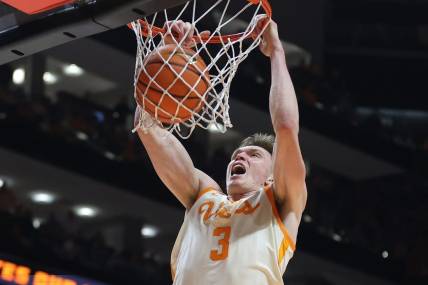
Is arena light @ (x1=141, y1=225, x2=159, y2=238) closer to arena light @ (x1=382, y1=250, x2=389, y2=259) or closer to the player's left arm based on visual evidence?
arena light @ (x1=382, y1=250, x2=389, y2=259)

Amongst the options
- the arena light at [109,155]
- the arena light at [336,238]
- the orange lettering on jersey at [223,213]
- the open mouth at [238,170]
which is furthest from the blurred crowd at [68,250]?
the orange lettering on jersey at [223,213]

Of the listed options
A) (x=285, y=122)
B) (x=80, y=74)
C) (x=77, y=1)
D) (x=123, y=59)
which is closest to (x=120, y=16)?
(x=77, y=1)

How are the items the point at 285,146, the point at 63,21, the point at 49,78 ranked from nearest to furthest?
the point at 63,21 < the point at 285,146 < the point at 49,78

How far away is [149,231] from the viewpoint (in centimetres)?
1052

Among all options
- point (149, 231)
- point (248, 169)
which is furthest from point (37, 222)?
point (248, 169)

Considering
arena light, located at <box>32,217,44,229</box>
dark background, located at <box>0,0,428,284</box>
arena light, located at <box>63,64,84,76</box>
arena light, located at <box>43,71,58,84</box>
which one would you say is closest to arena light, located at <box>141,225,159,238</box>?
dark background, located at <box>0,0,428,284</box>

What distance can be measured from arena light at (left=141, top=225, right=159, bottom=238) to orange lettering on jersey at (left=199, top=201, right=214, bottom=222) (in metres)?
6.69

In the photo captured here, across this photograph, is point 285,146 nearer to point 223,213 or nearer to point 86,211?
point 223,213

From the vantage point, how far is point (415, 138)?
13188 mm

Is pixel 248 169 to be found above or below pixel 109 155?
above

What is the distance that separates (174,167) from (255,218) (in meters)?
0.46

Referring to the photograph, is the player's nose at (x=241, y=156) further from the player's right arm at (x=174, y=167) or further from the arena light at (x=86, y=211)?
the arena light at (x=86, y=211)

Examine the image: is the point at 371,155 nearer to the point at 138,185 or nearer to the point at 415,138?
the point at 415,138

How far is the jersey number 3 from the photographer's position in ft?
11.6
